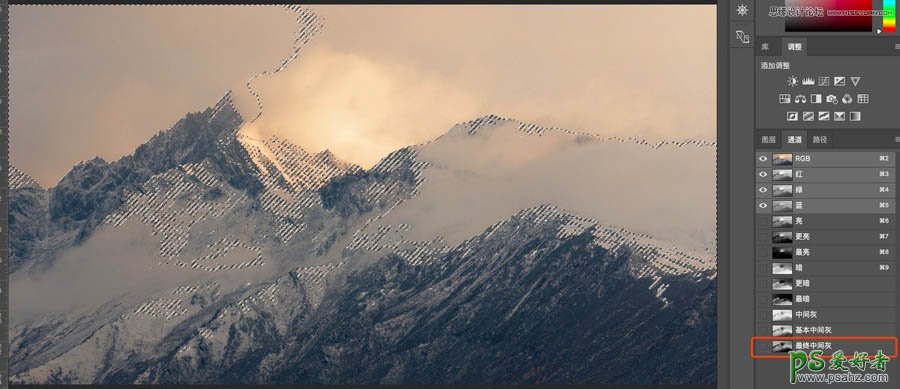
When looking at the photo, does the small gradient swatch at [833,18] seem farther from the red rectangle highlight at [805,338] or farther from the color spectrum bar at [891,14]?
the red rectangle highlight at [805,338]

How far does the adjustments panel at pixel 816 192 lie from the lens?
6047cm

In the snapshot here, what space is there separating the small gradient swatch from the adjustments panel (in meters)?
0.05

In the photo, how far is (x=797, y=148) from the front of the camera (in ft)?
198

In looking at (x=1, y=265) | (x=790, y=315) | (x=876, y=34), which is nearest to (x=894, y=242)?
(x=790, y=315)

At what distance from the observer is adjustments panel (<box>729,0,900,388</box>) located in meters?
60.5

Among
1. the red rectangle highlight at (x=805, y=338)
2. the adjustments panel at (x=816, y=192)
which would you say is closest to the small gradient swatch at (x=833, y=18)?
the adjustments panel at (x=816, y=192)

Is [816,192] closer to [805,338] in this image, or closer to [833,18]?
[805,338]

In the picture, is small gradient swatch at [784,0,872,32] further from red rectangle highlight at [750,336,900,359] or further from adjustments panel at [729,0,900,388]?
red rectangle highlight at [750,336,900,359]

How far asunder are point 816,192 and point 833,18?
27.3ft

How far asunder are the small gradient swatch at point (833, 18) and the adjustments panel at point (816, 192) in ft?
0.16

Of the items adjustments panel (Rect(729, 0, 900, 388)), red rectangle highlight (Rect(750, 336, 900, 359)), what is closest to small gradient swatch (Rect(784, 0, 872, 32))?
adjustments panel (Rect(729, 0, 900, 388))

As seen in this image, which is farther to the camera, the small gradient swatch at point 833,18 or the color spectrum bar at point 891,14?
the color spectrum bar at point 891,14

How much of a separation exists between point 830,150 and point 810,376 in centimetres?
1067

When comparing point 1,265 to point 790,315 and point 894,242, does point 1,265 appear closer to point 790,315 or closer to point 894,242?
point 790,315
